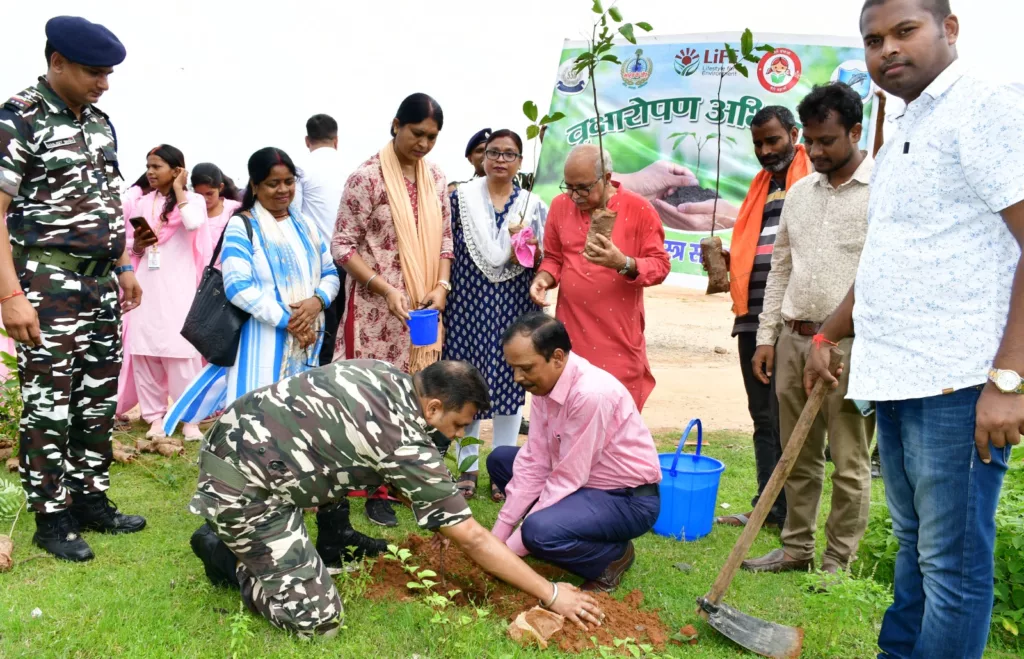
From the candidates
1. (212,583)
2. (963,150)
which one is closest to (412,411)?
(212,583)

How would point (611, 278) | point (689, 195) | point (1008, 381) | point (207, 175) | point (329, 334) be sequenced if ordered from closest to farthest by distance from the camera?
1. point (1008, 381)
2. point (611, 278)
3. point (329, 334)
4. point (207, 175)
5. point (689, 195)

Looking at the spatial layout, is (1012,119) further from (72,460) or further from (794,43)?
(794,43)

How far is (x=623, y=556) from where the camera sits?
362 cm

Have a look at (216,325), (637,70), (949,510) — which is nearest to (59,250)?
(216,325)

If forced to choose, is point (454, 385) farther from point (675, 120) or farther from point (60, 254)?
point (675, 120)

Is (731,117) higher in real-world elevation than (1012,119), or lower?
higher

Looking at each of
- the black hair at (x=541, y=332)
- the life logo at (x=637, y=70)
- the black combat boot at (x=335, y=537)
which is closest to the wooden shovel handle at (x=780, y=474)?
the black hair at (x=541, y=332)

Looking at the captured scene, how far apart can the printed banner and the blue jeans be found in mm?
7072

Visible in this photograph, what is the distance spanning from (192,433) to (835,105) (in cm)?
477

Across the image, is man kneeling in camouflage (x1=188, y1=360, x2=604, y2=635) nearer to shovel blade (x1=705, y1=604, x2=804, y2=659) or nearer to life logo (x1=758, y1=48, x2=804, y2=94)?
shovel blade (x1=705, y1=604, x2=804, y2=659)

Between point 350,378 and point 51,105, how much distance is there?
193 centimetres

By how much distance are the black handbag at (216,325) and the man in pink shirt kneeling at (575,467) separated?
1.68m

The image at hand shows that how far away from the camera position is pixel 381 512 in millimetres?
4270

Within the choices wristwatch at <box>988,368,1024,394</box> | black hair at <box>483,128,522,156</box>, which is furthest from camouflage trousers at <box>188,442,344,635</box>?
black hair at <box>483,128,522,156</box>
